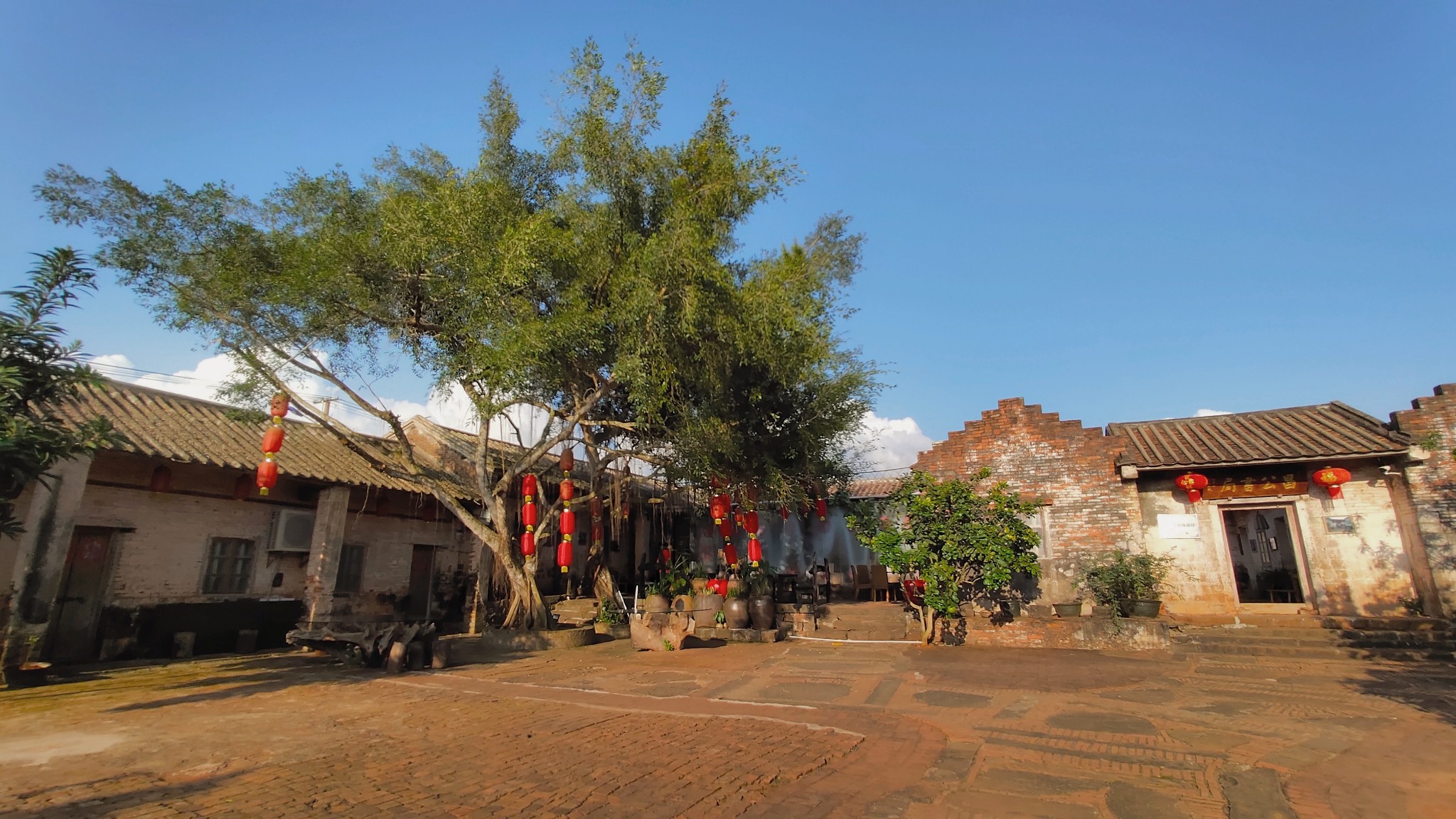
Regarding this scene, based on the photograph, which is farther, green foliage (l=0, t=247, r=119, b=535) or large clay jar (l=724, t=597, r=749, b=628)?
large clay jar (l=724, t=597, r=749, b=628)

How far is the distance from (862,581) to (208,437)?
16.0m

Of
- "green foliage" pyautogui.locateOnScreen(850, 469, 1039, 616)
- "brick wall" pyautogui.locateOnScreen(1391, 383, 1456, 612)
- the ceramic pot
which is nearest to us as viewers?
"brick wall" pyautogui.locateOnScreen(1391, 383, 1456, 612)

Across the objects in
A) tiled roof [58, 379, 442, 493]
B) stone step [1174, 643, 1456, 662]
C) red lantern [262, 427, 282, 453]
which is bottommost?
stone step [1174, 643, 1456, 662]

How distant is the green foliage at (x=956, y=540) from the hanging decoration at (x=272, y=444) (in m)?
10.4

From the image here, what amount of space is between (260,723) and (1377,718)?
1148 cm

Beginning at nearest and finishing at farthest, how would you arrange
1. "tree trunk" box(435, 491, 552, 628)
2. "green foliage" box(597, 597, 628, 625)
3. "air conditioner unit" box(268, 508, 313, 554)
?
1. "tree trunk" box(435, 491, 552, 628)
2. "air conditioner unit" box(268, 508, 313, 554)
3. "green foliage" box(597, 597, 628, 625)

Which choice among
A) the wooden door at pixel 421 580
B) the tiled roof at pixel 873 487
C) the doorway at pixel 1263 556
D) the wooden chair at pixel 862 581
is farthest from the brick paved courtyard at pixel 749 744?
the tiled roof at pixel 873 487

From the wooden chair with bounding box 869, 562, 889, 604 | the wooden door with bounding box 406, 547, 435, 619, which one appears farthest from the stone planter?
the wooden door with bounding box 406, 547, 435, 619

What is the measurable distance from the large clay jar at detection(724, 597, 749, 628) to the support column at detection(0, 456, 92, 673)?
36.8 feet

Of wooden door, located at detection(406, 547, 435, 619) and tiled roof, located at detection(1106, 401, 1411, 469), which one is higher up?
tiled roof, located at detection(1106, 401, 1411, 469)

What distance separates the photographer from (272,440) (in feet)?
34.6

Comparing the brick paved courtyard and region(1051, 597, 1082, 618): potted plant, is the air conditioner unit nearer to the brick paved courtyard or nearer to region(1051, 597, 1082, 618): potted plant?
the brick paved courtyard

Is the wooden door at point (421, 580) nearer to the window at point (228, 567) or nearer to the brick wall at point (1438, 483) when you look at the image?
the window at point (228, 567)

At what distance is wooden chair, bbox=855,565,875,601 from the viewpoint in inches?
734
